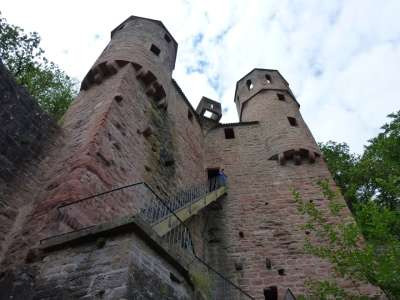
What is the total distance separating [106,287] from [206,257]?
273 inches

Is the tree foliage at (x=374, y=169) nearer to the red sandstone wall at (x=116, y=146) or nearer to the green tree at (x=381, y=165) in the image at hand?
the green tree at (x=381, y=165)

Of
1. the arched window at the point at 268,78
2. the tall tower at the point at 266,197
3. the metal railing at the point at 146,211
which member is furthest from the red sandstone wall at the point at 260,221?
the arched window at the point at 268,78

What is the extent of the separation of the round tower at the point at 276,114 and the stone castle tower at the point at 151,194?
0.25 ft

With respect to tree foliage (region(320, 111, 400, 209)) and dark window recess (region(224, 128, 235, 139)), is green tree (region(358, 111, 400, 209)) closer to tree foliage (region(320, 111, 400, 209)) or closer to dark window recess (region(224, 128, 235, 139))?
tree foliage (region(320, 111, 400, 209))

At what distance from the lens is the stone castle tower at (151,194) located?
4477mm

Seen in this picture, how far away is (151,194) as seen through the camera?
812cm

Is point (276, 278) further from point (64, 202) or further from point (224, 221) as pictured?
point (64, 202)

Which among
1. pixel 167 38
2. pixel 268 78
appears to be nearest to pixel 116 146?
pixel 167 38

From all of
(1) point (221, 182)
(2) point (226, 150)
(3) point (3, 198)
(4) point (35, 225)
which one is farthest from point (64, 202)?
(2) point (226, 150)

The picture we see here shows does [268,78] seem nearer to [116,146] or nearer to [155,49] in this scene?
[155,49]

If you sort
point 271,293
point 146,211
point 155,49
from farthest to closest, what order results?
point 155,49 < point 271,293 < point 146,211

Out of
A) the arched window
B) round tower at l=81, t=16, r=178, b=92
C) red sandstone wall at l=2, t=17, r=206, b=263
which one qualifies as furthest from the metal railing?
the arched window

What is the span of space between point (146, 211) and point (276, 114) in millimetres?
10878

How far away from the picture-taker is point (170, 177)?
10070 millimetres
